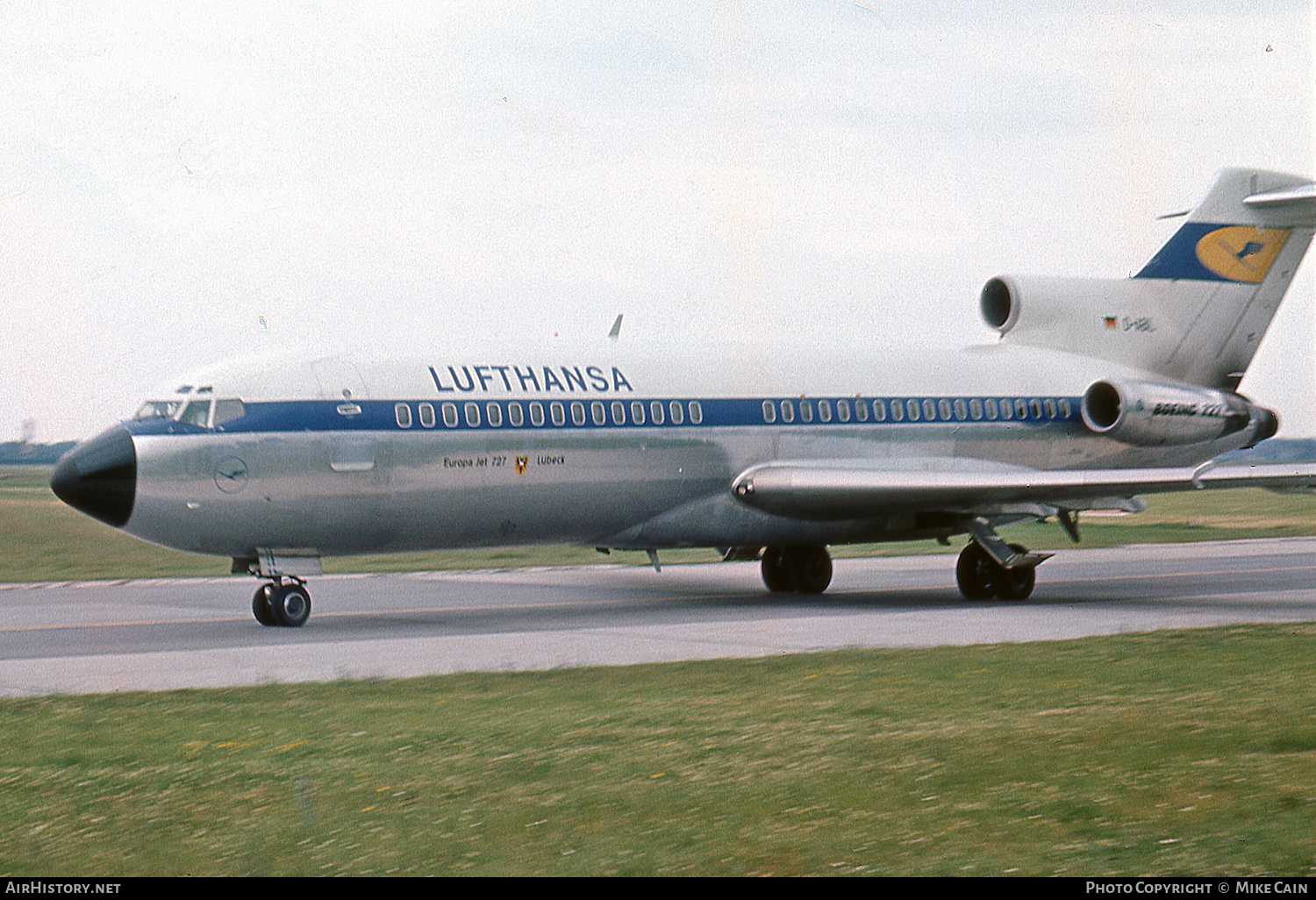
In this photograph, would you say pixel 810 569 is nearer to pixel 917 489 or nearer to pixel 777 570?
pixel 777 570

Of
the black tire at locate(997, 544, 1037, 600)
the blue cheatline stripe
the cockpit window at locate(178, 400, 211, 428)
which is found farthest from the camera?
the black tire at locate(997, 544, 1037, 600)

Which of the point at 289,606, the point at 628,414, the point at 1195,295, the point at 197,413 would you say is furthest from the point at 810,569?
the point at 197,413

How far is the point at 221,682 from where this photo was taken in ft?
45.9

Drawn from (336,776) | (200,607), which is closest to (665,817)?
(336,776)

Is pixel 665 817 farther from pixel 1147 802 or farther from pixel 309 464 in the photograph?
pixel 309 464

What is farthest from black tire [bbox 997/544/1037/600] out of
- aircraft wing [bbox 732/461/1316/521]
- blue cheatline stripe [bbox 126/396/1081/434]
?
blue cheatline stripe [bbox 126/396/1081/434]

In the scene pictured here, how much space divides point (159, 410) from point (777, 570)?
10.5 metres

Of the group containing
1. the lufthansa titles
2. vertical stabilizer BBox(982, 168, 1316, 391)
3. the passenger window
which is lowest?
the passenger window

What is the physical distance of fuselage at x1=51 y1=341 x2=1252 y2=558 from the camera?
736 inches

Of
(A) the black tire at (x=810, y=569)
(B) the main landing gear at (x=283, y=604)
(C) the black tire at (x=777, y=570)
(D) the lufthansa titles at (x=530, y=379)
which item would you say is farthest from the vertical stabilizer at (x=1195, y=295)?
(B) the main landing gear at (x=283, y=604)

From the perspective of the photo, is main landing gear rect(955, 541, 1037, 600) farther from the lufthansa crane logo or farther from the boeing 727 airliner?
the lufthansa crane logo

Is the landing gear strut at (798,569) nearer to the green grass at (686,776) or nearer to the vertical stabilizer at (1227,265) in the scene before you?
the vertical stabilizer at (1227,265)

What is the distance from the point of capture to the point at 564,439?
825 inches

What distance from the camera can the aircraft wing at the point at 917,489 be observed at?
22453mm
